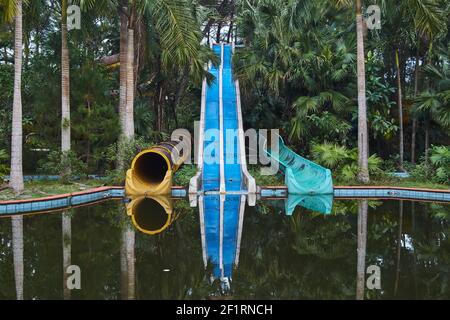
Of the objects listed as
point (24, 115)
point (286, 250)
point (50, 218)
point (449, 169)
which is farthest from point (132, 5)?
A: point (449, 169)

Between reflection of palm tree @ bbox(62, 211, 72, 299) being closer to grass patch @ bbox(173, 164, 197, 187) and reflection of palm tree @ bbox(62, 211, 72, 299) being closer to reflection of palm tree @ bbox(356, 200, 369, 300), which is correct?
reflection of palm tree @ bbox(356, 200, 369, 300)

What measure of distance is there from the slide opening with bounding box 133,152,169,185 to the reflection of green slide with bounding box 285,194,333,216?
4471mm

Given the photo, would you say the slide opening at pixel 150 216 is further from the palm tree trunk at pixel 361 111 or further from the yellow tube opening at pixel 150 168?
the palm tree trunk at pixel 361 111

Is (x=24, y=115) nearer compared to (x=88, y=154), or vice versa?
(x=88, y=154)

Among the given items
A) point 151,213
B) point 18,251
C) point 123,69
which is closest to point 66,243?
point 18,251

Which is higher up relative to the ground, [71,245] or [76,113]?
[76,113]

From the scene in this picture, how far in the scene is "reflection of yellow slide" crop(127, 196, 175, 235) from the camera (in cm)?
1025

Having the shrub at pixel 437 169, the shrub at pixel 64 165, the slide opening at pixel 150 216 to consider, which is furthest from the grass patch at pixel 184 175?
the shrub at pixel 437 169

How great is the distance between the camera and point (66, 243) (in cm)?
870

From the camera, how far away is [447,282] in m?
6.53

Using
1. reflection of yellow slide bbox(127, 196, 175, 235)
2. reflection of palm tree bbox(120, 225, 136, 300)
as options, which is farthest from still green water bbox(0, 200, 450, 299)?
reflection of yellow slide bbox(127, 196, 175, 235)

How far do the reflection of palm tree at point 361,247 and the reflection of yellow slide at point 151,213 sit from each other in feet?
12.9

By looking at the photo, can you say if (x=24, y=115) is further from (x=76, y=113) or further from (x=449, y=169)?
(x=449, y=169)
